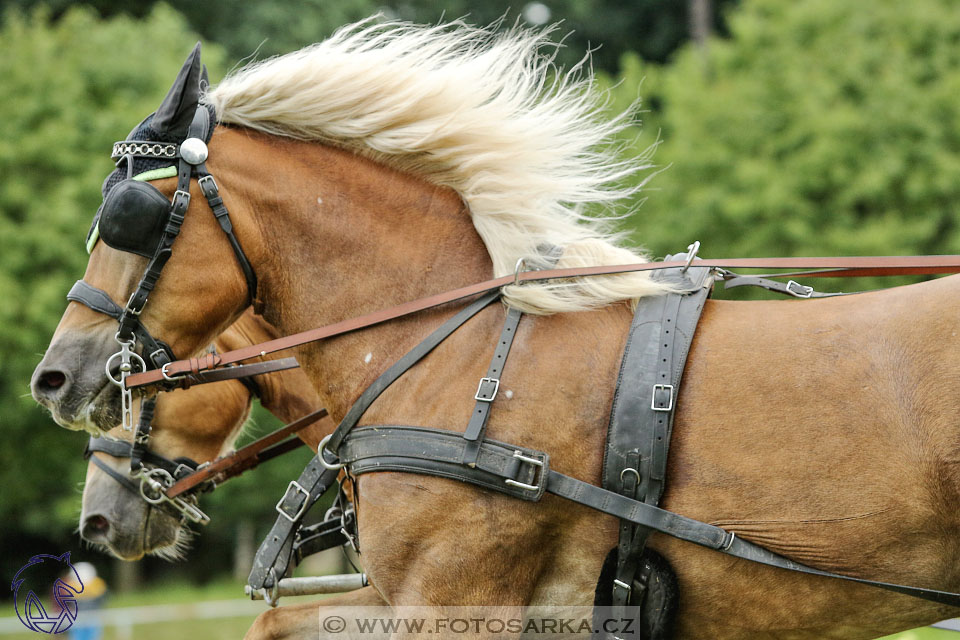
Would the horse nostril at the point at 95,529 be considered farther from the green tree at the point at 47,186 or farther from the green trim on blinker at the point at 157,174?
the green tree at the point at 47,186

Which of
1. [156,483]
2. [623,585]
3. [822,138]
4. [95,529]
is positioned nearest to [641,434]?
[623,585]

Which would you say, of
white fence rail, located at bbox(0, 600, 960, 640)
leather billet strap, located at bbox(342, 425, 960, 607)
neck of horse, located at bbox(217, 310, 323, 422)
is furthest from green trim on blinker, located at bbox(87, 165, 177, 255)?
white fence rail, located at bbox(0, 600, 960, 640)

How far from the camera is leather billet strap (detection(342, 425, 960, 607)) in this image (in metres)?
2.65

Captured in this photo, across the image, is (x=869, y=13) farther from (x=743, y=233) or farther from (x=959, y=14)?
(x=743, y=233)

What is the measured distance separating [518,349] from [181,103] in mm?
1372

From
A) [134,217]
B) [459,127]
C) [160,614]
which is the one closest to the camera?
[134,217]

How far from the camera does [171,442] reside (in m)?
4.47

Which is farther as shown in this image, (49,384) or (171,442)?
(171,442)

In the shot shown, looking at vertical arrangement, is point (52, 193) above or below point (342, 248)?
above

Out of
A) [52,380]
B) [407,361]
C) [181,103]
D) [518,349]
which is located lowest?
[52,380]

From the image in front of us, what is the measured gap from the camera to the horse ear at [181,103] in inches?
119

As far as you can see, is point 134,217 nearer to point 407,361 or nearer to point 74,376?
point 74,376

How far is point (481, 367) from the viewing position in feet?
9.58

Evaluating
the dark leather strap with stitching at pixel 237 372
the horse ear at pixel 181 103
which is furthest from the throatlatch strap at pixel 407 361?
the horse ear at pixel 181 103
